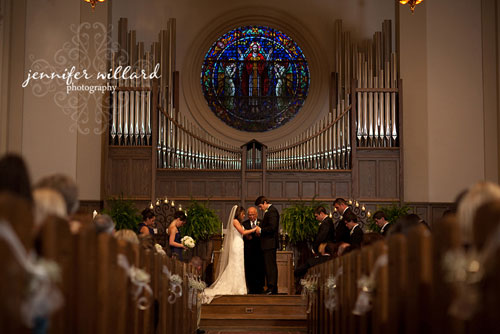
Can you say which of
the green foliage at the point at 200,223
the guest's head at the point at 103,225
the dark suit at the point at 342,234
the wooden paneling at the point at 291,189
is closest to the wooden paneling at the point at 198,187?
the green foliage at the point at 200,223

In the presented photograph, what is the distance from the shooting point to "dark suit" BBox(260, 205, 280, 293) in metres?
11.5

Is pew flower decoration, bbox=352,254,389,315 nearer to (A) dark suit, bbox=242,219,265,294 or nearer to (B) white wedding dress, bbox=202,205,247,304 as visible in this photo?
(B) white wedding dress, bbox=202,205,247,304

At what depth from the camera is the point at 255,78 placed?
16328 millimetres

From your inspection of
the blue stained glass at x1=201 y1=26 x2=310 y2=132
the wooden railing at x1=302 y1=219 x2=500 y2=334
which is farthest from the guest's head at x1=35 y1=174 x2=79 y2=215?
the blue stained glass at x1=201 y1=26 x2=310 y2=132

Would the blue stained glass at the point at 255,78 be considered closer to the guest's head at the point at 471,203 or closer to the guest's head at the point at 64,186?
the guest's head at the point at 64,186

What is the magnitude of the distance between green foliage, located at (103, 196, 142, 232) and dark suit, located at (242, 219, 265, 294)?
6.44 feet

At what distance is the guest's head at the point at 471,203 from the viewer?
130 inches

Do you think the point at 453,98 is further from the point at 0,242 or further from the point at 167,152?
the point at 0,242

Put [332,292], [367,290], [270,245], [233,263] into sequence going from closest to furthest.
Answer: [367,290]
[332,292]
[270,245]
[233,263]

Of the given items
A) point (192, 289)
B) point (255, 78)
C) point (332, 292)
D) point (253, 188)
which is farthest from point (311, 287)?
point (255, 78)

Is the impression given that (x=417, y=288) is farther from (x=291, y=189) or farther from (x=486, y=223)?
(x=291, y=189)

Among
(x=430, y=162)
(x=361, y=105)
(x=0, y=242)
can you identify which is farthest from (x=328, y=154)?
(x=0, y=242)

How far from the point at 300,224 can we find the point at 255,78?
198 inches

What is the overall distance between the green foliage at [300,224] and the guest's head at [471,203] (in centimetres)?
892
